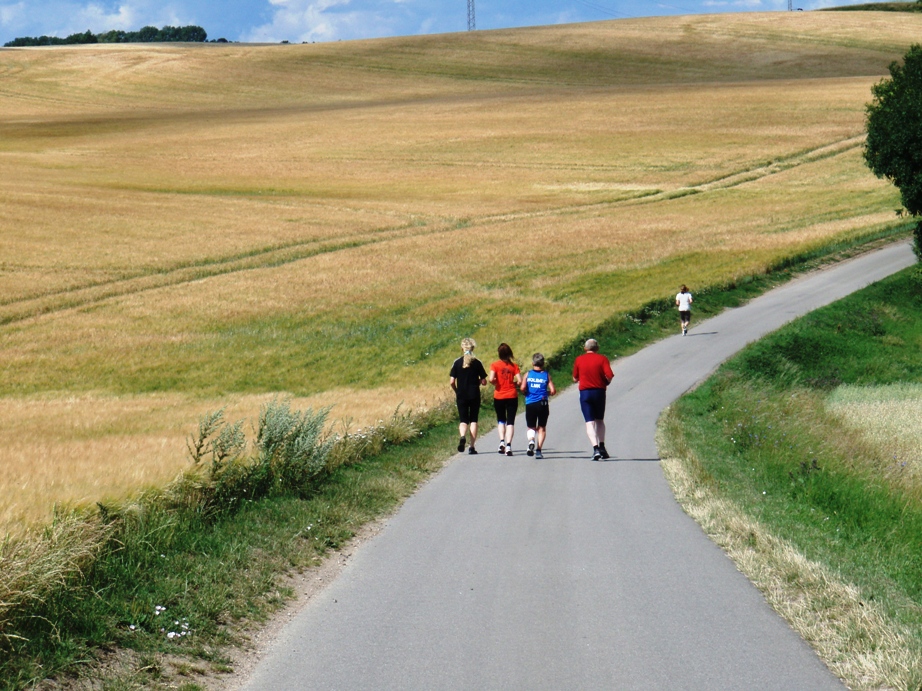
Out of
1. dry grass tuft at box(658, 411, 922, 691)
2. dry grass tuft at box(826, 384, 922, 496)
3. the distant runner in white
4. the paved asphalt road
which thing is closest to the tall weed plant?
the paved asphalt road

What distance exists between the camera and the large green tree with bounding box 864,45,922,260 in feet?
138

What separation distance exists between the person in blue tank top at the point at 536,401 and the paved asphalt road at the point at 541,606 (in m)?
2.77

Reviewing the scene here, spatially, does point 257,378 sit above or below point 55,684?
below

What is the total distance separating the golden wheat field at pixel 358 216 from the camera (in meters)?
28.4

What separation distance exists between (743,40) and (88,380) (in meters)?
119

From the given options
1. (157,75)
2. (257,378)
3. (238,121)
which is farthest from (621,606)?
(157,75)

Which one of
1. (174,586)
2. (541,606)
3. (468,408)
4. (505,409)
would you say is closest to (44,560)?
(174,586)

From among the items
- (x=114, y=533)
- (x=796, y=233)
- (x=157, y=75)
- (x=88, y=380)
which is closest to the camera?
(x=114, y=533)

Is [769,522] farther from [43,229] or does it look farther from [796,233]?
[43,229]

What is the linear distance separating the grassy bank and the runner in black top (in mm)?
3154

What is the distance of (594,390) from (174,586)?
32.1 feet

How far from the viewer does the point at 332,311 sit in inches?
1444

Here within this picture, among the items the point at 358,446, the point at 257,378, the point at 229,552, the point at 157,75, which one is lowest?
the point at 257,378

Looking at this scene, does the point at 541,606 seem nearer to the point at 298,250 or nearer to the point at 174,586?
the point at 174,586
